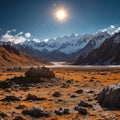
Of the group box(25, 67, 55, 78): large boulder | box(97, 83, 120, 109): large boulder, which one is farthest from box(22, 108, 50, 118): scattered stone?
box(25, 67, 55, 78): large boulder

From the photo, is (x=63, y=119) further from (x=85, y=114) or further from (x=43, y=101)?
(x=43, y=101)

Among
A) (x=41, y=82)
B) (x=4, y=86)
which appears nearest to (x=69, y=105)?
(x=4, y=86)

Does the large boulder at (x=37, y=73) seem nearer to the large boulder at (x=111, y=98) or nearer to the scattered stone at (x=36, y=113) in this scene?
the large boulder at (x=111, y=98)

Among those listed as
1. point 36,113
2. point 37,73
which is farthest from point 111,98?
point 37,73

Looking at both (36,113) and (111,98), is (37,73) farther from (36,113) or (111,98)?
(36,113)

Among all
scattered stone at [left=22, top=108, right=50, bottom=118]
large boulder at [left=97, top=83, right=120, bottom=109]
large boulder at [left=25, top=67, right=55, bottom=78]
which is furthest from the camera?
large boulder at [left=25, top=67, right=55, bottom=78]

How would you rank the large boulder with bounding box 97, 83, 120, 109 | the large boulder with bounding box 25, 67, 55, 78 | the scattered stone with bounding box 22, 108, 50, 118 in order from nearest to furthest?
1. the scattered stone with bounding box 22, 108, 50, 118
2. the large boulder with bounding box 97, 83, 120, 109
3. the large boulder with bounding box 25, 67, 55, 78

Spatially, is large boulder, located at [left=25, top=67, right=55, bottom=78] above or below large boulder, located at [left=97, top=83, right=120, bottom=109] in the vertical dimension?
above

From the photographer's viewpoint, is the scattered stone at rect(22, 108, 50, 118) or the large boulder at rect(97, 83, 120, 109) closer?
the scattered stone at rect(22, 108, 50, 118)

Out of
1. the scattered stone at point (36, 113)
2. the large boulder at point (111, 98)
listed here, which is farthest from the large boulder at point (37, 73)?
the scattered stone at point (36, 113)

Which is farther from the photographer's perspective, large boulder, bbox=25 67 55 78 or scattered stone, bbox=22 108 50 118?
large boulder, bbox=25 67 55 78

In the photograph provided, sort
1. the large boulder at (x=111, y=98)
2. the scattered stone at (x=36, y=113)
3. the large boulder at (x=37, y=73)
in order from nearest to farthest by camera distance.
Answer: the scattered stone at (x=36, y=113)
the large boulder at (x=111, y=98)
the large boulder at (x=37, y=73)

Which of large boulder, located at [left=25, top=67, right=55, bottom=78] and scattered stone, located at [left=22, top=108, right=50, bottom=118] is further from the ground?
large boulder, located at [left=25, top=67, right=55, bottom=78]

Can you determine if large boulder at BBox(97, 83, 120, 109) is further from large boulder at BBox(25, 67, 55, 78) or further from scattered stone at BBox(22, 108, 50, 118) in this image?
large boulder at BBox(25, 67, 55, 78)
